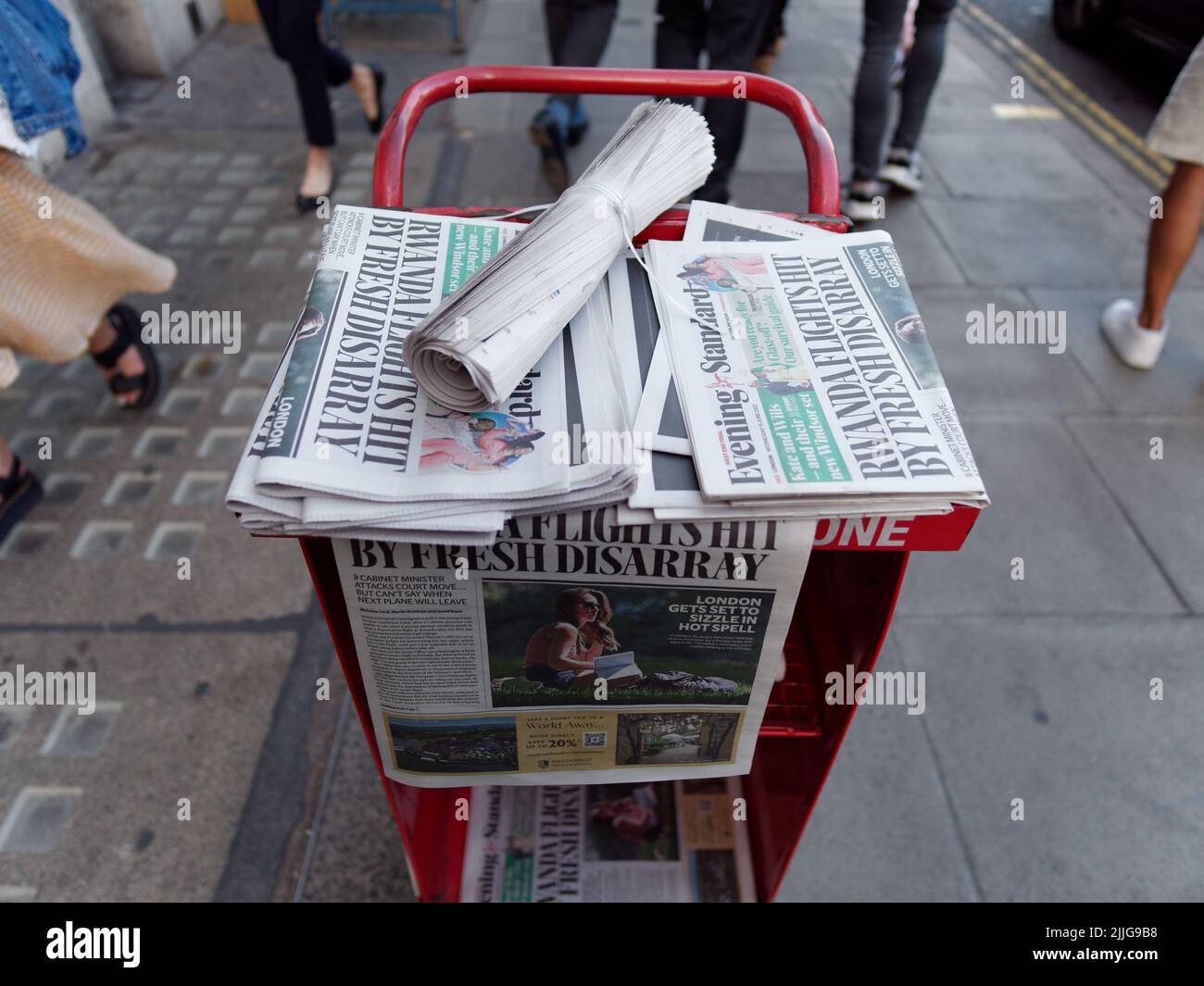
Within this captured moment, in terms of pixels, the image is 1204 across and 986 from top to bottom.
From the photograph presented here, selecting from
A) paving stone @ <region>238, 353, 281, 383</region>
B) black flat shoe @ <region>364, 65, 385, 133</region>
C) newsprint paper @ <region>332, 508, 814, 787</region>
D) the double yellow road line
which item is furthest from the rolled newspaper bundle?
the double yellow road line

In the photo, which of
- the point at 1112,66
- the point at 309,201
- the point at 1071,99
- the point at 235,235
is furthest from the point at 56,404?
the point at 1112,66

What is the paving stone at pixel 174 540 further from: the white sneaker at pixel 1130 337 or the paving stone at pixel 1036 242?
the white sneaker at pixel 1130 337

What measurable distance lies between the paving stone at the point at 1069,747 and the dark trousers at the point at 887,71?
7.50 ft

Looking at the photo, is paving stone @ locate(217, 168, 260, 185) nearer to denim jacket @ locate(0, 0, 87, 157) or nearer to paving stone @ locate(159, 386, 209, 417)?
paving stone @ locate(159, 386, 209, 417)

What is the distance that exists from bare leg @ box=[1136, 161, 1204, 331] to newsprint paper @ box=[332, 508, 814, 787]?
8.56 ft

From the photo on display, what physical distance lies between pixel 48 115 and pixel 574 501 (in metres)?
2.02

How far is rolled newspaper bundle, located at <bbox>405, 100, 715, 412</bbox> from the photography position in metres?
0.86

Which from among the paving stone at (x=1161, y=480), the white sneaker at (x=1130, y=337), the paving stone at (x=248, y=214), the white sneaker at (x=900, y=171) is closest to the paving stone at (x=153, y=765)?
the paving stone at (x=248, y=214)

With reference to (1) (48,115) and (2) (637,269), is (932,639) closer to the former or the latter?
(2) (637,269)

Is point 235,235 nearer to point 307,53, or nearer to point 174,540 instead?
point 307,53

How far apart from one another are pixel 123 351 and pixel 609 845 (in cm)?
213

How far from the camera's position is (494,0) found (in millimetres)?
6121

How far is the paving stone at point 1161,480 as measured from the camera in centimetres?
236

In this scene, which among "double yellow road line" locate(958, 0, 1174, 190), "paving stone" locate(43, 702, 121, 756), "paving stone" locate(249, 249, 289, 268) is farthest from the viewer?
"double yellow road line" locate(958, 0, 1174, 190)
